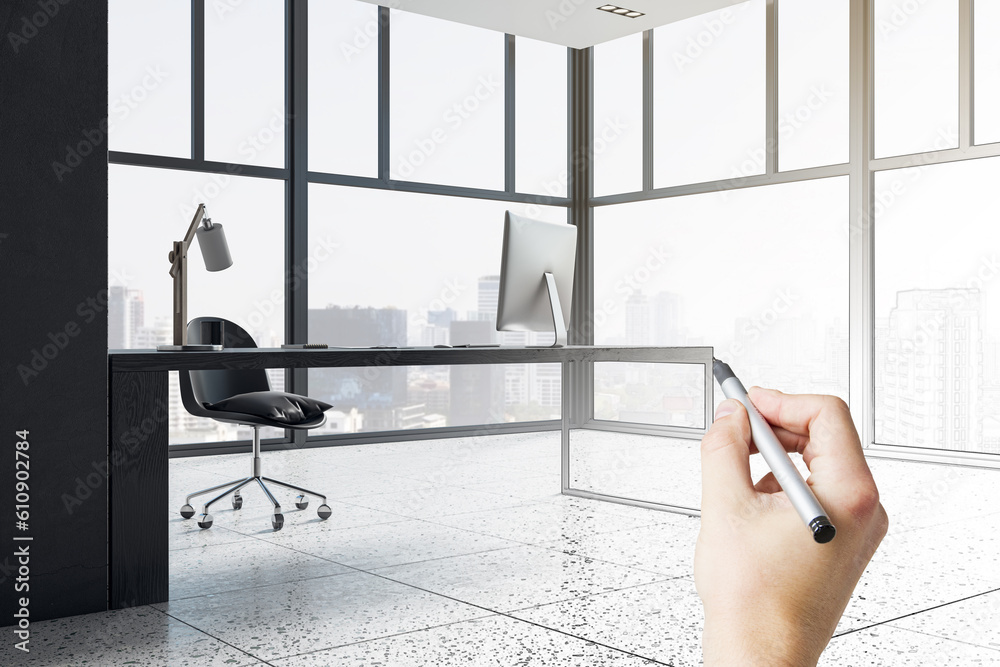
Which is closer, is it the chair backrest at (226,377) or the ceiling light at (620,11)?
the chair backrest at (226,377)

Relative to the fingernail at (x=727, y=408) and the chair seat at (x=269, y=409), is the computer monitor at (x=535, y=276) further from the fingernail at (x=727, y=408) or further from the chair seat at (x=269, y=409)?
the fingernail at (x=727, y=408)

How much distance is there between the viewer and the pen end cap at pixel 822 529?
0.40 m

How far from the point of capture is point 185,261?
3154mm

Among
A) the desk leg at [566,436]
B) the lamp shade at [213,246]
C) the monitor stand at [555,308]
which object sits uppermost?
the lamp shade at [213,246]

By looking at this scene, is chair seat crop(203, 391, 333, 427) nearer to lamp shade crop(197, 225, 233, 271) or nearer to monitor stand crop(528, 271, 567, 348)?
lamp shade crop(197, 225, 233, 271)

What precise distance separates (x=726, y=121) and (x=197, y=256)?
397cm

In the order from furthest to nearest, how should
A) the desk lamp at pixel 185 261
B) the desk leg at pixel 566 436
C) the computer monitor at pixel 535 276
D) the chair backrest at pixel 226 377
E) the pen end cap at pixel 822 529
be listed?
the desk leg at pixel 566 436
the chair backrest at pixel 226 377
the computer monitor at pixel 535 276
the desk lamp at pixel 185 261
the pen end cap at pixel 822 529

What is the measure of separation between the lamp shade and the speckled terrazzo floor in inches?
42.7

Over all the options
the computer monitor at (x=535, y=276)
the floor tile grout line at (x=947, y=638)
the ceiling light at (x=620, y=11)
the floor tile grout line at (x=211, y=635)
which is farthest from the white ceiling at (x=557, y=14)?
the floor tile grout line at (x=947, y=638)

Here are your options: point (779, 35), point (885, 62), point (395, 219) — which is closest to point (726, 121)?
point (779, 35)

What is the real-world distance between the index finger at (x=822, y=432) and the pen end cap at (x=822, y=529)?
3 centimetres

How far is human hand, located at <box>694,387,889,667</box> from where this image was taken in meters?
0.42

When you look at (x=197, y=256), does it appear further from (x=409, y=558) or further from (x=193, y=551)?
(x=409, y=558)

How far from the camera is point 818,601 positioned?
43cm
